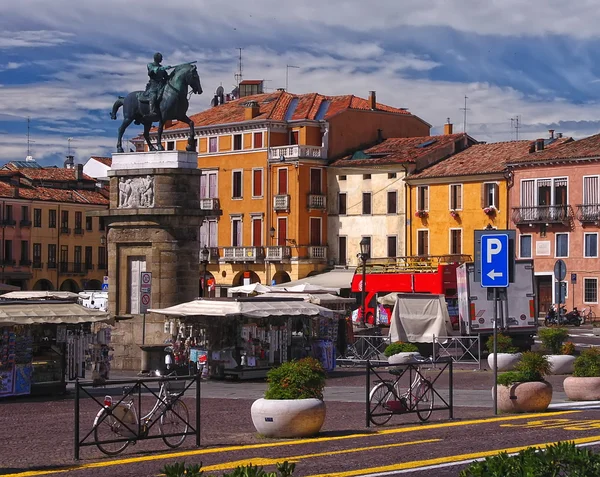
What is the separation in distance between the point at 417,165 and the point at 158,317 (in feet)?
144

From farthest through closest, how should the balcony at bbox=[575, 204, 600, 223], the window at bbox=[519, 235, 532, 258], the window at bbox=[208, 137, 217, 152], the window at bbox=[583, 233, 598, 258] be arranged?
the window at bbox=[208, 137, 217, 152], the window at bbox=[519, 235, 532, 258], the window at bbox=[583, 233, 598, 258], the balcony at bbox=[575, 204, 600, 223]

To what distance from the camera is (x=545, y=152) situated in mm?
75125

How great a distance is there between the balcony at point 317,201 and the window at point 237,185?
5.16 metres

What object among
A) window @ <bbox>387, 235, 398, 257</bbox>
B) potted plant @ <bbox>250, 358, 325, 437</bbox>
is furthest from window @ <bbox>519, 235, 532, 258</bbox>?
potted plant @ <bbox>250, 358, 325, 437</bbox>

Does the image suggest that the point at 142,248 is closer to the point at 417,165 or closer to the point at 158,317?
the point at 158,317

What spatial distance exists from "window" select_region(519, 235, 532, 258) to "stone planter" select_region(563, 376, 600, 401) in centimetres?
5114

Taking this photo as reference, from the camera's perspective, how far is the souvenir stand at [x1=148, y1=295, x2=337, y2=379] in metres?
32.6

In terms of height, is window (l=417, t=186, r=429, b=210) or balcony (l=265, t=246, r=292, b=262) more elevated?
window (l=417, t=186, r=429, b=210)

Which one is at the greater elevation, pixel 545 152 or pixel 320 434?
Result: pixel 545 152

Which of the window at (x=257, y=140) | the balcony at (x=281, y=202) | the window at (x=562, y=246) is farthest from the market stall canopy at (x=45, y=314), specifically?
the window at (x=257, y=140)

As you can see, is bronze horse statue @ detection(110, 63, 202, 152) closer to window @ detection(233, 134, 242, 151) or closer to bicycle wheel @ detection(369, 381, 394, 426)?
bicycle wheel @ detection(369, 381, 394, 426)

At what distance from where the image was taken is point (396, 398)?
67.7 feet

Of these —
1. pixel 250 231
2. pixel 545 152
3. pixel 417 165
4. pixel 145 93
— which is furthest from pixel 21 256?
pixel 145 93

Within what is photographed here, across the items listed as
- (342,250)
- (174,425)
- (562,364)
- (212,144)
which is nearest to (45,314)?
(174,425)
